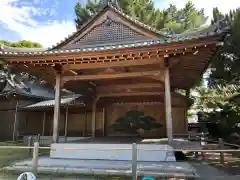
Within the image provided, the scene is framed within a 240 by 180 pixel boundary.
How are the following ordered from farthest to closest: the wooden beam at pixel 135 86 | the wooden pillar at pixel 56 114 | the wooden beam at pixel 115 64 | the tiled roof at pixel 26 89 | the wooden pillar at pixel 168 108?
the tiled roof at pixel 26 89, the wooden beam at pixel 135 86, the wooden pillar at pixel 56 114, the wooden beam at pixel 115 64, the wooden pillar at pixel 168 108

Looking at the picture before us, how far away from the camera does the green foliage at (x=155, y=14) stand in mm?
17703

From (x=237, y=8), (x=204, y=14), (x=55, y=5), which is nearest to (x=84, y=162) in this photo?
(x=55, y=5)

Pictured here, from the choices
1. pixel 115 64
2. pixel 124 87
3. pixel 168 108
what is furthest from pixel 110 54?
pixel 124 87

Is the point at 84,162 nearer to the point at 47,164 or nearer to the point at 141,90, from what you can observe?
the point at 47,164

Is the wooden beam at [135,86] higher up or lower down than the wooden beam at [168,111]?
higher up

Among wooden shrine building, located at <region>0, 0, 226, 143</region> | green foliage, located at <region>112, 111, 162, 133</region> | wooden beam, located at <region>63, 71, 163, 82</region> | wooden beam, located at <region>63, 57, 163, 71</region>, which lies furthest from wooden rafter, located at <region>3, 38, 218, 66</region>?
green foliage, located at <region>112, 111, 162, 133</region>

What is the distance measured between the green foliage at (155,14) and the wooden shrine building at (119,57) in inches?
323

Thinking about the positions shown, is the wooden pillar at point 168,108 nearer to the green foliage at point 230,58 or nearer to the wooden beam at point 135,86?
the wooden beam at point 135,86

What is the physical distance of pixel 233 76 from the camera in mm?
12023

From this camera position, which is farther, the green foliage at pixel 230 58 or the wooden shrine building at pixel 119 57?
the green foliage at pixel 230 58

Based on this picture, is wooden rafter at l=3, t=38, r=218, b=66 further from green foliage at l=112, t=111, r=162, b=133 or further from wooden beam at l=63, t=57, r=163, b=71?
green foliage at l=112, t=111, r=162, b=133

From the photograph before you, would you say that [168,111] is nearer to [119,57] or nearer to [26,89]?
[119,57]

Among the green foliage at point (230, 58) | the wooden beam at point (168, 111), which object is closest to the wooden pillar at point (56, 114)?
the wooden beam at point (168, 111)

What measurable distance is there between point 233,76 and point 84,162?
31.2 feet
